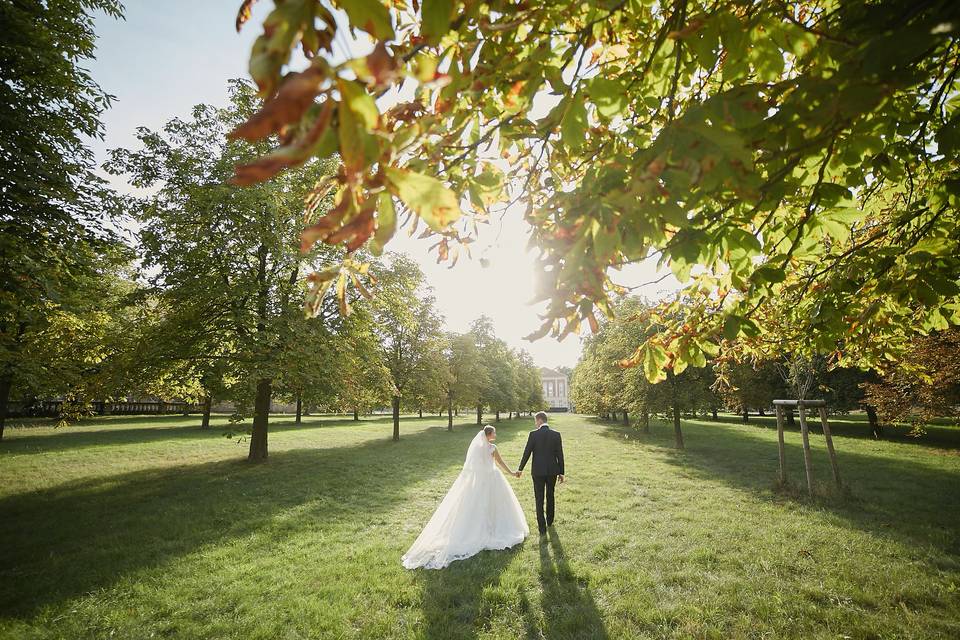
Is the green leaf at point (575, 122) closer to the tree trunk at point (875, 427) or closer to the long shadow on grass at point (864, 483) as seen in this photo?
the long shadow on grass at point (864, 483)

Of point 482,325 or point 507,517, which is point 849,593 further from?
point 482,325

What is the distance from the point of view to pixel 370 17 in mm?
991

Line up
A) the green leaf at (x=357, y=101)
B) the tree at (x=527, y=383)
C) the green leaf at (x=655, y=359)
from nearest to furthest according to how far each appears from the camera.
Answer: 1. the green leaf at (x=357, y=101)
2. the green leaf at (x=655, y=359)
3. the tree at (x=527, y=383)

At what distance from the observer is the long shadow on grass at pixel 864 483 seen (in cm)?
780

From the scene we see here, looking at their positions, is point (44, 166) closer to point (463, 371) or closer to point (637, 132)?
point (637, 132)

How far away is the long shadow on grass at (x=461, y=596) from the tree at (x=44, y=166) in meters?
8.39

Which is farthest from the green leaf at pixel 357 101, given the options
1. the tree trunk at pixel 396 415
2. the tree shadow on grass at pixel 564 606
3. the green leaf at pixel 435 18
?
the tree trunk at pixel 396 415

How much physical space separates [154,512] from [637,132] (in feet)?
40.2

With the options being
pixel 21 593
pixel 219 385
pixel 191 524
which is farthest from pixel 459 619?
pixel 219 385

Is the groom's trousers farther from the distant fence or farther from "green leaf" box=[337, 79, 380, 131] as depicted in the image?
the distant fence

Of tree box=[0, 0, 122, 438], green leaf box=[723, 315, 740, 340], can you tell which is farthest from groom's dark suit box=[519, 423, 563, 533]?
tree box=[0, 0, 122, 438]

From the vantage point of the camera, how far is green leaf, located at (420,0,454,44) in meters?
1.13

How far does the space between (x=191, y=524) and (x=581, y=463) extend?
12875 mm

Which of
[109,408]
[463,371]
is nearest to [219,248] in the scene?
[463,371]
